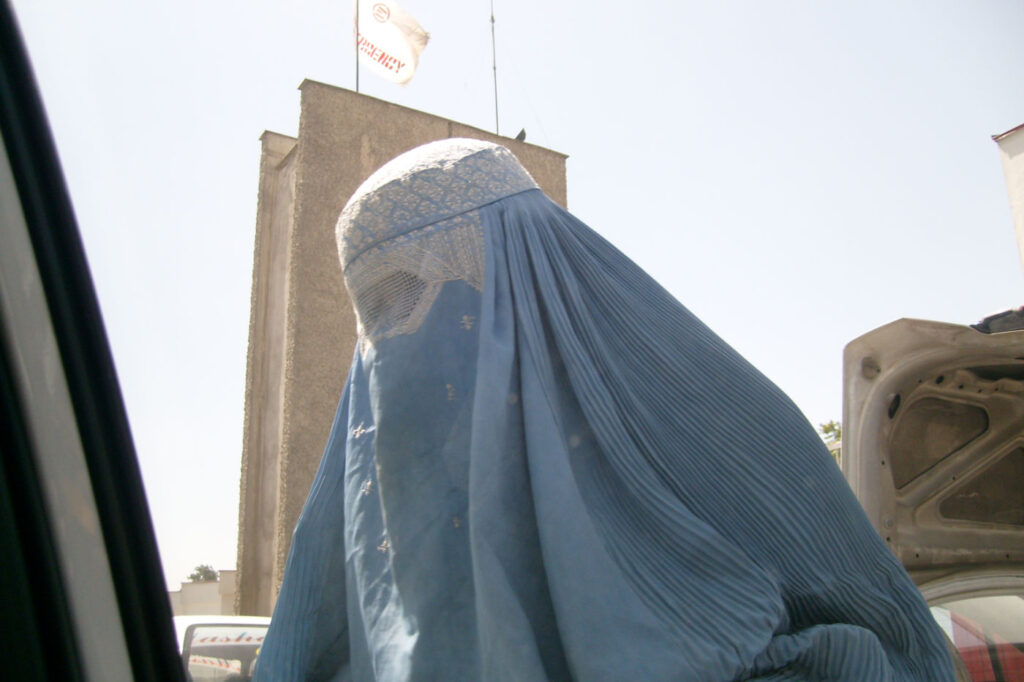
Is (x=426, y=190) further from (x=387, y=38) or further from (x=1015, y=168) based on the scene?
(x=387, y=38)

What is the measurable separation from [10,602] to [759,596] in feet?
3.32

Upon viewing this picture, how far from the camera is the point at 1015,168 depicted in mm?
9195

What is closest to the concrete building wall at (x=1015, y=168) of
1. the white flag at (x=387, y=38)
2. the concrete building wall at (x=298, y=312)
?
the concrete building wall at (x=298, y=312)

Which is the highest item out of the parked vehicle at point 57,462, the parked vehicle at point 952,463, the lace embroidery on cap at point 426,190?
the lace embroidery on cap at point 426,190

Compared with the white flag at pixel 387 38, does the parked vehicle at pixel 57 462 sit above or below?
below

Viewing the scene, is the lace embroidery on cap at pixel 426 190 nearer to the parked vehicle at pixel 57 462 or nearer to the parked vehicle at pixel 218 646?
the parked vehicle at pixel 57 462

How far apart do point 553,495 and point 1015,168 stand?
9627 mm

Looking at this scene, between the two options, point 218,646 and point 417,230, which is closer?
point 417,230

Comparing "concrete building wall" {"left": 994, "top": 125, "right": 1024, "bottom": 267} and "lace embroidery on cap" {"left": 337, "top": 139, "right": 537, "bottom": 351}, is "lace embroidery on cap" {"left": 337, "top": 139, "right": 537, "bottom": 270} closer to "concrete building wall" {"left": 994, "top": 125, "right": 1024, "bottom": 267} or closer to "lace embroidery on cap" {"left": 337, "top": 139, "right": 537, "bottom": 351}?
"lace embroidery on cap" {"left": 337, "top": 139, "right": 537, "bottom": 351}

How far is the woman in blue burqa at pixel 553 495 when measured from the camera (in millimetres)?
1328

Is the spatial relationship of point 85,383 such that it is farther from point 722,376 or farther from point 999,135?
point 999,135

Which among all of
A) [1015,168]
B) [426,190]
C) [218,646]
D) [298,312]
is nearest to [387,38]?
[298,312]

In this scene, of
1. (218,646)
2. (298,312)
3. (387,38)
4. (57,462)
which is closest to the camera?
(57,462)

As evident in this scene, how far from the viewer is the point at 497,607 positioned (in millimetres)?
1331
